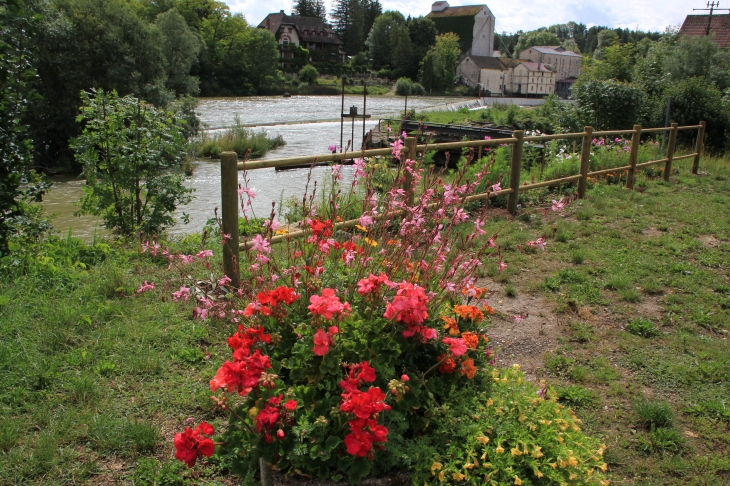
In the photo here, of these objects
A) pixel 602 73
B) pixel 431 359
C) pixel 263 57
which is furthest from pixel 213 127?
pixel 263 57

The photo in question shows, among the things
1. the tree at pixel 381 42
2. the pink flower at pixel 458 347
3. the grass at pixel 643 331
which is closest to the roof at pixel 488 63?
the tree at pixel 381 42

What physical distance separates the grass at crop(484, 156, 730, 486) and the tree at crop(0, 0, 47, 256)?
4278mm

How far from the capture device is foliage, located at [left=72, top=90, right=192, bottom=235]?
6172 mm

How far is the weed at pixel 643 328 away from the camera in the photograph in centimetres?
436

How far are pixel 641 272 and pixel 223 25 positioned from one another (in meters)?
68.2

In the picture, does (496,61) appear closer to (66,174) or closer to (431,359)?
(66,174)

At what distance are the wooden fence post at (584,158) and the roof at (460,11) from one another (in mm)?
122938

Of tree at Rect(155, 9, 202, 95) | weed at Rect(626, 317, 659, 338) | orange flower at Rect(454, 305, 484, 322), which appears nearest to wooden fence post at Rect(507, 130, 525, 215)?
weed at Rect(626, 317, 659, 338)

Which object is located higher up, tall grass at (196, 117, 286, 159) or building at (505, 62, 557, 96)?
building at (505, 62, 557, 96)

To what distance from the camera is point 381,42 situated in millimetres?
110250

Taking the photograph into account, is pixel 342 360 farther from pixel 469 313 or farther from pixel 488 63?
pixel 488 63

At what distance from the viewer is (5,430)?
2691 mm

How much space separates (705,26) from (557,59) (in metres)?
72.9

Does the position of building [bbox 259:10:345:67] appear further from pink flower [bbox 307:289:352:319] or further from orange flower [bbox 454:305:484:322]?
pink flower [bbox 307:289:352:319]
